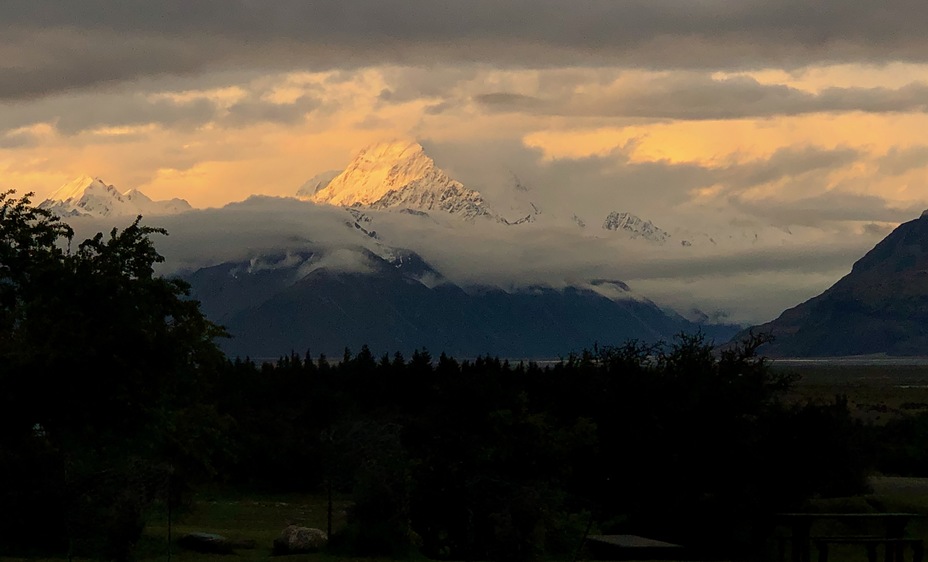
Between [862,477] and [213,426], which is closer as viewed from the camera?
[862,477]

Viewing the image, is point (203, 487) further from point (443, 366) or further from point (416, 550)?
point (416, 550)

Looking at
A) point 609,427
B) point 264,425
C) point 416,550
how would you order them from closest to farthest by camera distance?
point 416,550 → point 609,427 → point 264,425

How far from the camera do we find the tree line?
43.5 metres

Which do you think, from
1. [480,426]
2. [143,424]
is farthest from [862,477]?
[143,424]

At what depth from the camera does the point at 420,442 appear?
52031 millimetres

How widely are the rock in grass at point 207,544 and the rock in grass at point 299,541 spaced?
181cm

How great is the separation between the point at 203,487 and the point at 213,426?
2234 centimetres

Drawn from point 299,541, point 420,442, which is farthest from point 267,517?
point 299,541

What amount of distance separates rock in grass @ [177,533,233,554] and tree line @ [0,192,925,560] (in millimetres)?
3332

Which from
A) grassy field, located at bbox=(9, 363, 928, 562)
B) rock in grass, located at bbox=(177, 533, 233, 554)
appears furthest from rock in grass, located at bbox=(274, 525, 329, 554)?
rock in grass, located at bbox=(177, 533, 233, 554)

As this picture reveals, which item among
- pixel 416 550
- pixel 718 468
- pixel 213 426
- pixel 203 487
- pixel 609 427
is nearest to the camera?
pixel 416 550

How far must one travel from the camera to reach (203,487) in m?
93.7

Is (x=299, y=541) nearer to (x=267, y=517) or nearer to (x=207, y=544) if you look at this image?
(x=207, y=544)

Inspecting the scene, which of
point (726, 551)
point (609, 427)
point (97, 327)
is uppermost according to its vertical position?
point (97, 327)
